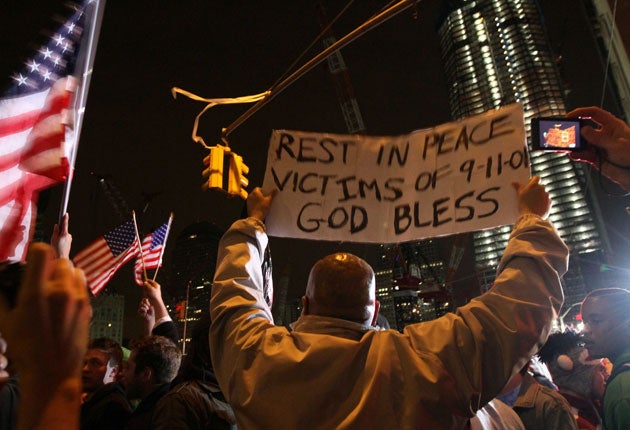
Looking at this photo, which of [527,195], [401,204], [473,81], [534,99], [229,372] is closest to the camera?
[229,372]

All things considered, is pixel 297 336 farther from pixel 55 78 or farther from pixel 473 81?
pixel 473 81

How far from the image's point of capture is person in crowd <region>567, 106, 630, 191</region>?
10.8 feet

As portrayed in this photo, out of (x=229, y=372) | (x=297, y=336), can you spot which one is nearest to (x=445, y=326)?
(x=297, y=336)

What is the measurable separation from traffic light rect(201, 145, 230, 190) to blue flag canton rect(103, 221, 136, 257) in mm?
4759

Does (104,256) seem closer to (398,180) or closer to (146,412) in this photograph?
(146,412)

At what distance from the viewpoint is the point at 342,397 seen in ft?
6.49

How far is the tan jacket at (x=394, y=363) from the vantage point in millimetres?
1916

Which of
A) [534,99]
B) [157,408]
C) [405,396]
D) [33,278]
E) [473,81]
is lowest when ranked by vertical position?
[157,408]

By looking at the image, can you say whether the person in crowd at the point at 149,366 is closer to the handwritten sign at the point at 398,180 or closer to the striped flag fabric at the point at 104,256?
the handwritten sign at the point at 398,180

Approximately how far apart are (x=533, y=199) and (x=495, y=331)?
113cm

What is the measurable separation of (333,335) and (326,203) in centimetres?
151

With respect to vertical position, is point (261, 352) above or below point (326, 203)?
below

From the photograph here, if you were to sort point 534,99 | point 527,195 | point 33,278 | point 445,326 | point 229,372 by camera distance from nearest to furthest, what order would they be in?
point 33,278
point 445,326
point 229,372
point 527,195
point 534,99

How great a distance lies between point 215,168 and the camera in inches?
259
